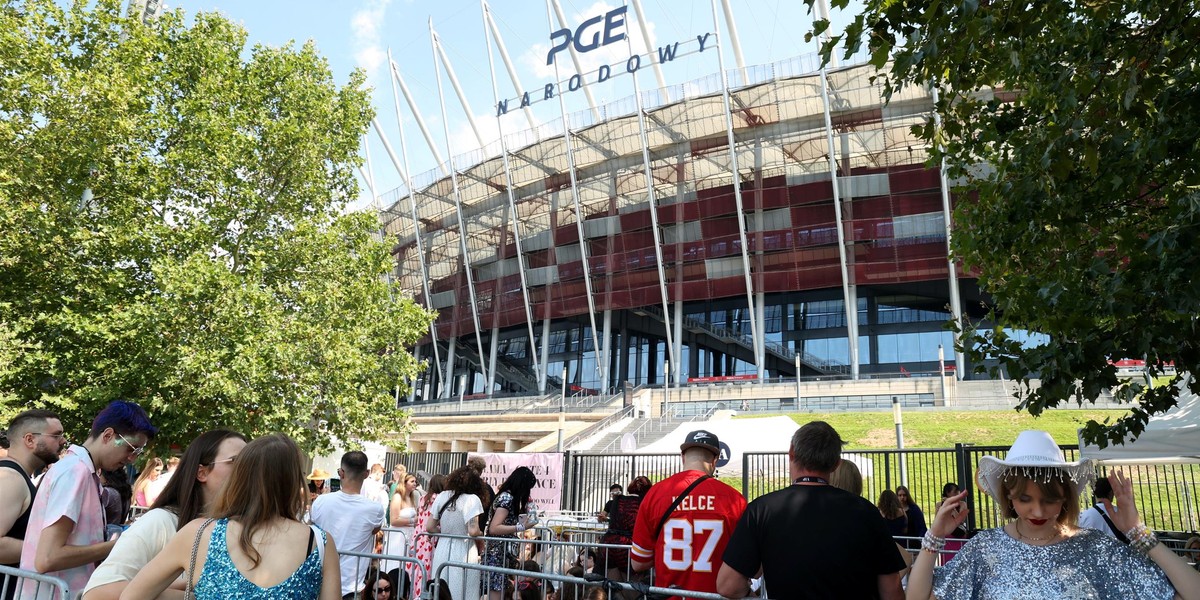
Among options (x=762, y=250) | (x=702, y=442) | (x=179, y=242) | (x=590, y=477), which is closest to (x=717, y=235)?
(x=762, y=250)

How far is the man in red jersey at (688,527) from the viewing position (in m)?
4.37

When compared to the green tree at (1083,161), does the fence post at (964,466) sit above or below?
below

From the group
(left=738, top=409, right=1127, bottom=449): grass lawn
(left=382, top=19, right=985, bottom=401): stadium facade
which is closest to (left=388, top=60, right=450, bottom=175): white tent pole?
(left=382, top=19, right=985, bottom=401): stadium facade

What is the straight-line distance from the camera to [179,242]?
1638cm

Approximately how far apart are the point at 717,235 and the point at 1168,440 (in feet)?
134

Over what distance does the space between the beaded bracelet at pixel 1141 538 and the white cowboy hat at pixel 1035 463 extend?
236 mm

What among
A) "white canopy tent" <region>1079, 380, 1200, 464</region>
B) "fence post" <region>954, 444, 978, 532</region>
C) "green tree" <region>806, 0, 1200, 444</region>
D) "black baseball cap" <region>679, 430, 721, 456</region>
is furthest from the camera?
"fence post" <region>954, 444, 978, 532</region>

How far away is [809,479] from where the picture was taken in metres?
3.79

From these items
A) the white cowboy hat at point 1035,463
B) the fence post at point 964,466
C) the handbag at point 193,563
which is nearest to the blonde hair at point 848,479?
the white cowboy hat at point 1035,463

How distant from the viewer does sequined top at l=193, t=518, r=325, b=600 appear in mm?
2762

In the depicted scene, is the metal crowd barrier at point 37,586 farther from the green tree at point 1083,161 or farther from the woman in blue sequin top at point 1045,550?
the green tree at point 1083,161

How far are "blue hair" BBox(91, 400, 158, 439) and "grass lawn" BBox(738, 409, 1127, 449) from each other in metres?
28.8

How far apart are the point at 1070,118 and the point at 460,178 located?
169ft

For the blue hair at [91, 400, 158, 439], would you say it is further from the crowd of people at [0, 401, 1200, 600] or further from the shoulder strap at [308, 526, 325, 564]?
the shoulder strap at [308, 526, 325, 564]
